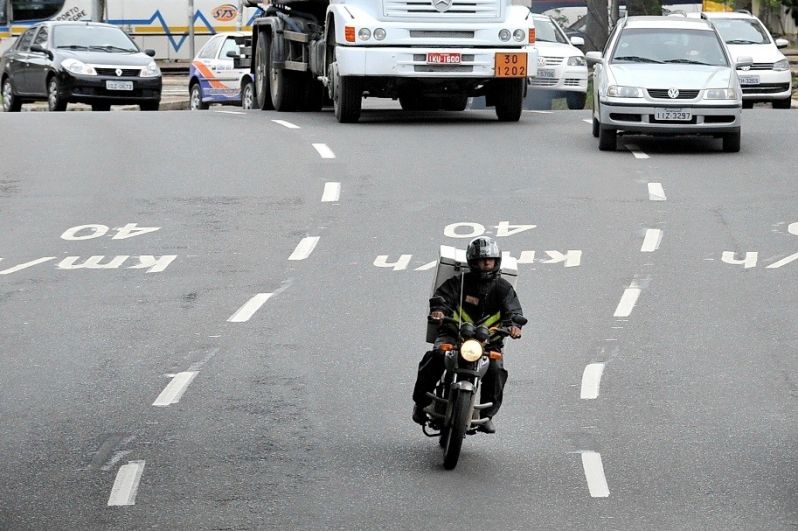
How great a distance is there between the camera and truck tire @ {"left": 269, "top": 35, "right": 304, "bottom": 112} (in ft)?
91.2

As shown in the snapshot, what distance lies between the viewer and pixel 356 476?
8766mm

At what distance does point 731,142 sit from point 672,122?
1071 mm

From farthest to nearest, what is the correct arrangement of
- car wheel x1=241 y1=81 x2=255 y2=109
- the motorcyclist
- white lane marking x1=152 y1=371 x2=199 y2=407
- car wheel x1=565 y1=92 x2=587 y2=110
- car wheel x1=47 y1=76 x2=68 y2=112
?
car wheel x1=565 y1=92 x2=587 y2=110, car wheel x1=241 y1=81 x2=255 y2=109, car wheel x1=47 y1=76 x2=68 y2=112, white lane marking x1=152 y1=371 x2=199 y2=407, the motorcyclist

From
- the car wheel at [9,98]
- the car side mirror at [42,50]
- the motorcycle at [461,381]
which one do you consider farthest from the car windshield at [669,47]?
the car wheel at [9,98]

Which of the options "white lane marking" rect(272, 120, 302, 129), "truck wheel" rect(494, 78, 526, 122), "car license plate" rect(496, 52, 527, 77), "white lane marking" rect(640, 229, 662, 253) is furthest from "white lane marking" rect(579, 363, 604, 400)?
"truck wheel" rect(494, 78, 526, 122)

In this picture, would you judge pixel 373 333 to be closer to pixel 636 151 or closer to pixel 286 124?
pixel 636 151

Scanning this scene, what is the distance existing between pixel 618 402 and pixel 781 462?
1528 millimetres

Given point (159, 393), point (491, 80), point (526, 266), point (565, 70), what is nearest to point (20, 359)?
point (159, 393)

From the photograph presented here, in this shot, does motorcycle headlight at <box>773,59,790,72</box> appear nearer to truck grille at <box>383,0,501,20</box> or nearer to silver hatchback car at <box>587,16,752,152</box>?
silver hatchback car at <box>587,16,752,152</box>

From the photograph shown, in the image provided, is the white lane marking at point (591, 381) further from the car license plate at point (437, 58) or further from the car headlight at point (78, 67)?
the car headlight at point (78, 67)

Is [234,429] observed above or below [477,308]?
below

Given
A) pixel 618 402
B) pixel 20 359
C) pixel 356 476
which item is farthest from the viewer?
pixel 20 359

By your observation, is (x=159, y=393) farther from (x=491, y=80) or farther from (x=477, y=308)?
(x=491, y=80)

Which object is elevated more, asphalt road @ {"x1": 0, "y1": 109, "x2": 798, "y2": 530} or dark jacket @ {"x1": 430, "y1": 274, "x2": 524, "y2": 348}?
dark jacket @ {"x1": 430, "y1": 274, "x2": 524, "y2": 348}
